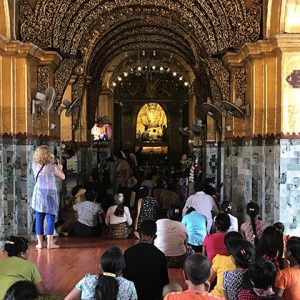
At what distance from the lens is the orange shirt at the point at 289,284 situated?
4.48 meters

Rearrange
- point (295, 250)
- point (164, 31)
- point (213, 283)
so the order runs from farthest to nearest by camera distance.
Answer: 1. point (164, 31)
2. point (213, 283)
3. point (295, 250)

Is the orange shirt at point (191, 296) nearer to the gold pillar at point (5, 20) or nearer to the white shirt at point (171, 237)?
the white shirt at point (171, 237)

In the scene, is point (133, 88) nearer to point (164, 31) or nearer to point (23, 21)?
point (164, 31)

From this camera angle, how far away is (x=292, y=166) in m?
8.88

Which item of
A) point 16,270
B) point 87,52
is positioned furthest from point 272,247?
point 87,52

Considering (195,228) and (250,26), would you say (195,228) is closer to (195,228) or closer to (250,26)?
(195,228)

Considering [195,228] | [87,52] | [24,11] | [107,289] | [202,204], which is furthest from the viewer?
[87,52]

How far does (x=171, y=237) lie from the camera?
7223 millimetres

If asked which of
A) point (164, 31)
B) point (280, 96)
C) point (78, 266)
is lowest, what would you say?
point (78, 266)

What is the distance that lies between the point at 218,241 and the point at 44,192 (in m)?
4.04

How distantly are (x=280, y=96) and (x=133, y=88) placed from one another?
61.9ft

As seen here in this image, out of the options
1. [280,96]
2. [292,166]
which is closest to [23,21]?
[280,96]

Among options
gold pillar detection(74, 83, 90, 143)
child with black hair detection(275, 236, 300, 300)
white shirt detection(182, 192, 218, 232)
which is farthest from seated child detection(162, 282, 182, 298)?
gold pillar detection(74, 83, 90, 143)

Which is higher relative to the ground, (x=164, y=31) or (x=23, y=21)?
(x=164, y=31)
